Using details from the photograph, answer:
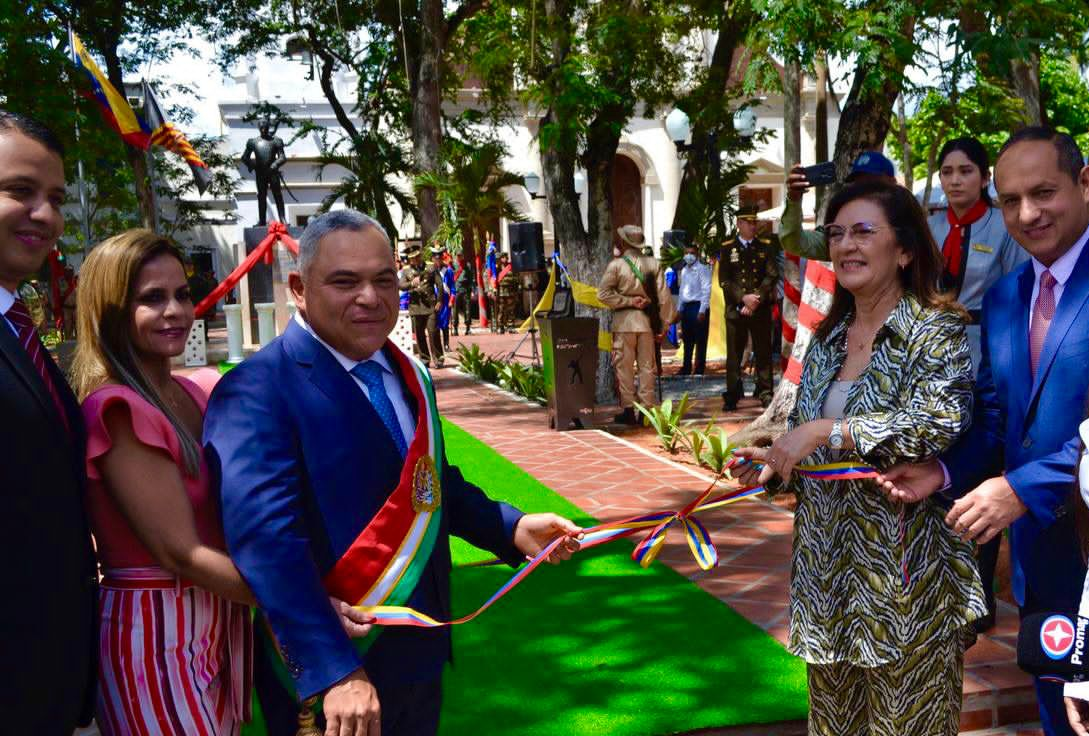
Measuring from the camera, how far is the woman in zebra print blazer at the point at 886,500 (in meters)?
2.76

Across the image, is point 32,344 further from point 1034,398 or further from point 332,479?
point 1034,398

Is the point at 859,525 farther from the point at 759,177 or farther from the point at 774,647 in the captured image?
the point at 759,177

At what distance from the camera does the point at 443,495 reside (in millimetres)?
2496

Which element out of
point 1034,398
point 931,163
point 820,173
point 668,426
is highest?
point 931,163

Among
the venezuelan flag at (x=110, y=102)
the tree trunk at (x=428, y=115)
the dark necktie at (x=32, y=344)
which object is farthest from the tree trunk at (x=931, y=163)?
the venezuelan flag at (x=110, y=102)

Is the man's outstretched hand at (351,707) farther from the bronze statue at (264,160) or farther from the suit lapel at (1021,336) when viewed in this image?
the bronze statue at (264,160)

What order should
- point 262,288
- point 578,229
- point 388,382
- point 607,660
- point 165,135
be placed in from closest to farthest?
point 388,382
point 607,660
point 578,229
point 165,135
point 262,288

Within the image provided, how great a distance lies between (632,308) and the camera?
37.6 feet

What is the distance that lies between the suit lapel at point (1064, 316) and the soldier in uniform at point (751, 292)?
9925 millimetres

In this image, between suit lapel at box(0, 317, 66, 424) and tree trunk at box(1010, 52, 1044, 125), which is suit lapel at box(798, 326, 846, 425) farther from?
tree trunk at box(1010, 52, 1044, 125)

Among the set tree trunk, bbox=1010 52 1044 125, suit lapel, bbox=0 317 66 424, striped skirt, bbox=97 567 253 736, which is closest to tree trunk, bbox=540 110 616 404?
tree trunk, bbox=1010 52 1044 125

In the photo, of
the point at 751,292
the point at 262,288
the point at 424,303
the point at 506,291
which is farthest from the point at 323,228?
the point at 506,291

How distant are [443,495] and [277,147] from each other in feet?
74.7

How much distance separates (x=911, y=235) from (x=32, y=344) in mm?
2164
